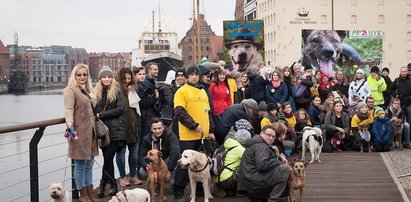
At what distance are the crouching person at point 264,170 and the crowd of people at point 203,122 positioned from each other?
0.01m

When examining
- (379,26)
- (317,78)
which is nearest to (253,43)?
(317,78)

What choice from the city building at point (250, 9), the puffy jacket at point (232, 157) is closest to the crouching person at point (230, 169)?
the puffy jacket at point (232, 157)

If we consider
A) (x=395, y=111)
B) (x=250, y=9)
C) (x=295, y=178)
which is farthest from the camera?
(x=250, y=9)

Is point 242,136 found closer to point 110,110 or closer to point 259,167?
point 259,167

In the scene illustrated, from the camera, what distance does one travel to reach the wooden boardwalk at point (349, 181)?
8078 millimetres

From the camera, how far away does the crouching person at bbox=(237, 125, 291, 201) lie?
24.0 feet

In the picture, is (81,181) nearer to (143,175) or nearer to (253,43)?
(143,175)

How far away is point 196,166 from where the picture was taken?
7.30m

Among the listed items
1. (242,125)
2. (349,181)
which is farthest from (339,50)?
(242,125)

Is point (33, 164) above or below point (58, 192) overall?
above

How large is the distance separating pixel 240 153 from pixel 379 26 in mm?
57658

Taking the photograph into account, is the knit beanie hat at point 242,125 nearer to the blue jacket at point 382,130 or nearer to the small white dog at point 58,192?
the small white dog at point 58,192

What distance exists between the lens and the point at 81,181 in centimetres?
729

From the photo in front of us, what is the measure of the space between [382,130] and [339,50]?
876 cm
